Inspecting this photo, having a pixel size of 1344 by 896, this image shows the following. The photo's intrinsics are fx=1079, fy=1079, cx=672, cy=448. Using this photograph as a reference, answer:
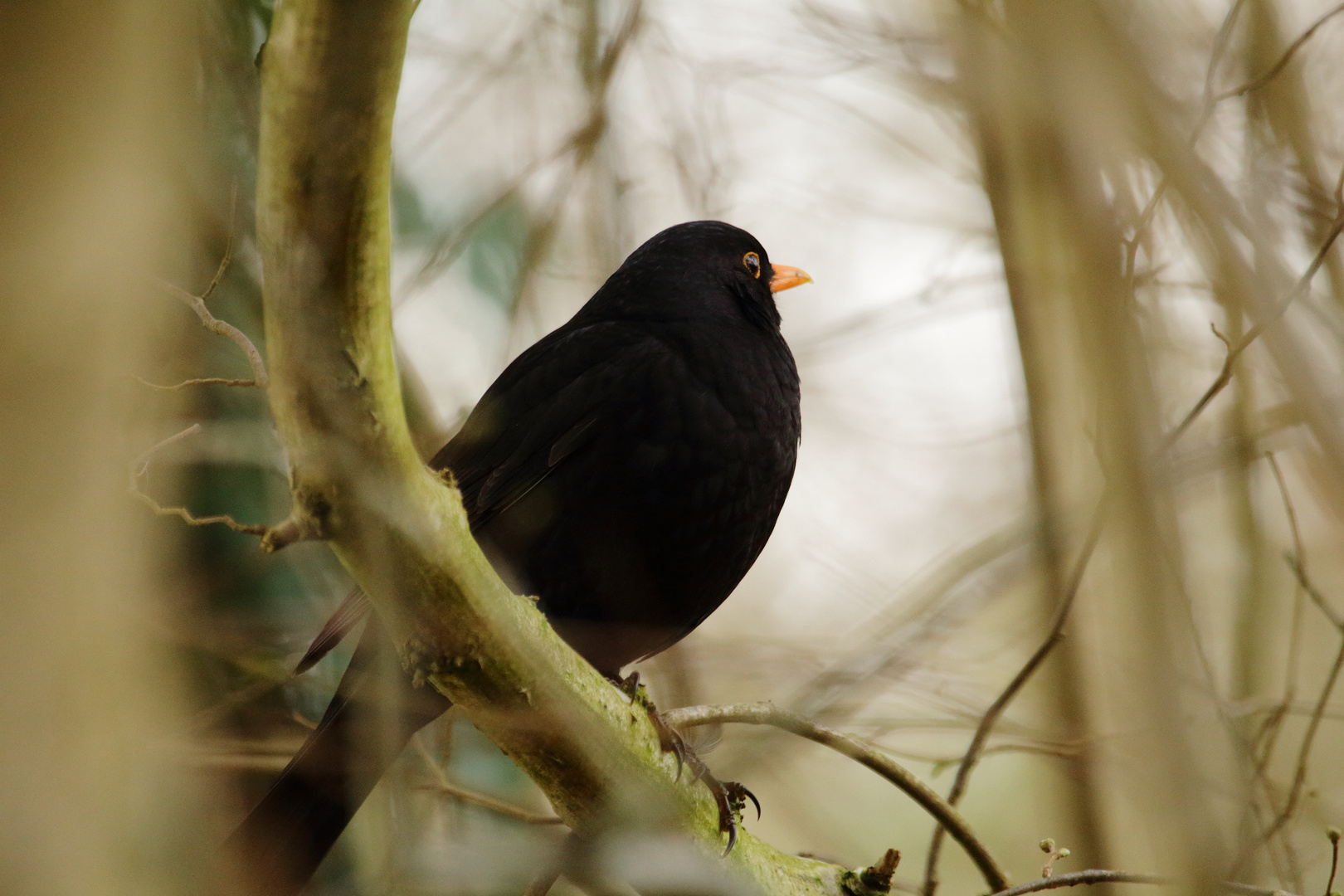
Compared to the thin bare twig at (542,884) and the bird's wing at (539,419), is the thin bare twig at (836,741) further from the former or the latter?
the bird's wing at (539,419)

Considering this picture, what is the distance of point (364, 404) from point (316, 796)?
4.44 feet

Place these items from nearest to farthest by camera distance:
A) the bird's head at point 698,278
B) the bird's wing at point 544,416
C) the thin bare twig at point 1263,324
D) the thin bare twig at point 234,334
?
1. the thin bare twig at point 234,334
2. the thin bare twig at point 1263,324
3. the bird's wing at point 544,416
4. the bird's head at point 698,278

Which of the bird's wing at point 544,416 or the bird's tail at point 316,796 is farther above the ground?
the bird's wing at point 544,416

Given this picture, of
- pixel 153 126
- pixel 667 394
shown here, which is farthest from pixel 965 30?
pixel 153 126

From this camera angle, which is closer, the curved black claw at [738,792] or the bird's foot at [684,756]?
the bird's foot at [684,756]

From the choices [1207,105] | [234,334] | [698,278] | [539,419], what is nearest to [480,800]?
[539,419]

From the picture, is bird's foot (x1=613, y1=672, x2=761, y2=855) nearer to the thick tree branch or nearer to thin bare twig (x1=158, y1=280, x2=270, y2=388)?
the thick tree branch

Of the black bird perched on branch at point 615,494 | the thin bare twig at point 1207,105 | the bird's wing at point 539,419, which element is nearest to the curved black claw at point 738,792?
the black bird perched on branch at point 615,494

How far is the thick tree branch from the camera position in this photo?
1.07 m

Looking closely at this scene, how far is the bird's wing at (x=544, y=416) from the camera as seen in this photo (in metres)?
2.57

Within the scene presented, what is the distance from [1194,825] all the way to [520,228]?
2.91 m

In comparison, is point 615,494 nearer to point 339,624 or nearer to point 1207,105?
point 339,624

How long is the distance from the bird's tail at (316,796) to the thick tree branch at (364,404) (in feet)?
1.61

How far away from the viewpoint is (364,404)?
4.14 feet
